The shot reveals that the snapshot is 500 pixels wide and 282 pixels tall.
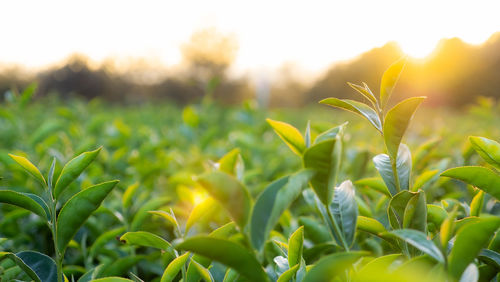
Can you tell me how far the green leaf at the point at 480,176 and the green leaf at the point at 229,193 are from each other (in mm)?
348

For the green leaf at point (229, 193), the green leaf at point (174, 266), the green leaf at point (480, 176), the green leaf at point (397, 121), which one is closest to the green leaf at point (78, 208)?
the green leaf at point (174, 266)

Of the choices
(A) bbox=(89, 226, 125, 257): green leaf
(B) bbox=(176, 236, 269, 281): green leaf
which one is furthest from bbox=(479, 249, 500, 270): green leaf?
(A) bbox=(89, 226, 125, 257): green leaf

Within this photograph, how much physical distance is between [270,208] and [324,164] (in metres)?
0.08

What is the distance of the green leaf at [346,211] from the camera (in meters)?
0.55

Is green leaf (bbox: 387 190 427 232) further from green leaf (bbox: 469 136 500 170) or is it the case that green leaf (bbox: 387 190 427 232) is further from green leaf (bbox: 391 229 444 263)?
green leaf (bbox: 469 136 500 170)

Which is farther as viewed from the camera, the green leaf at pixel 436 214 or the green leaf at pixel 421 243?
the green leaf at pixel 436 214

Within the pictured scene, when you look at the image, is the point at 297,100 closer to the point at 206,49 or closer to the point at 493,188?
the point at 206,49

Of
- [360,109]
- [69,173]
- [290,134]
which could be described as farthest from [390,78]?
[69,173]

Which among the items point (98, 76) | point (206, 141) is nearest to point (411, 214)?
point (206, 141)

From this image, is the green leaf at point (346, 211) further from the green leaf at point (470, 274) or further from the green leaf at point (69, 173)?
the green leaf at point (69, 173)

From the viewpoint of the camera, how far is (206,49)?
583 inches

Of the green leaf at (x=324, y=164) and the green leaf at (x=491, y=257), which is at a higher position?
the green leaf at (x=324, y=164)

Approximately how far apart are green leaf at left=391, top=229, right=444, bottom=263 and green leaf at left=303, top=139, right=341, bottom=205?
9 centimetres

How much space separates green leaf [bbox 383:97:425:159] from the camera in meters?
0.53
